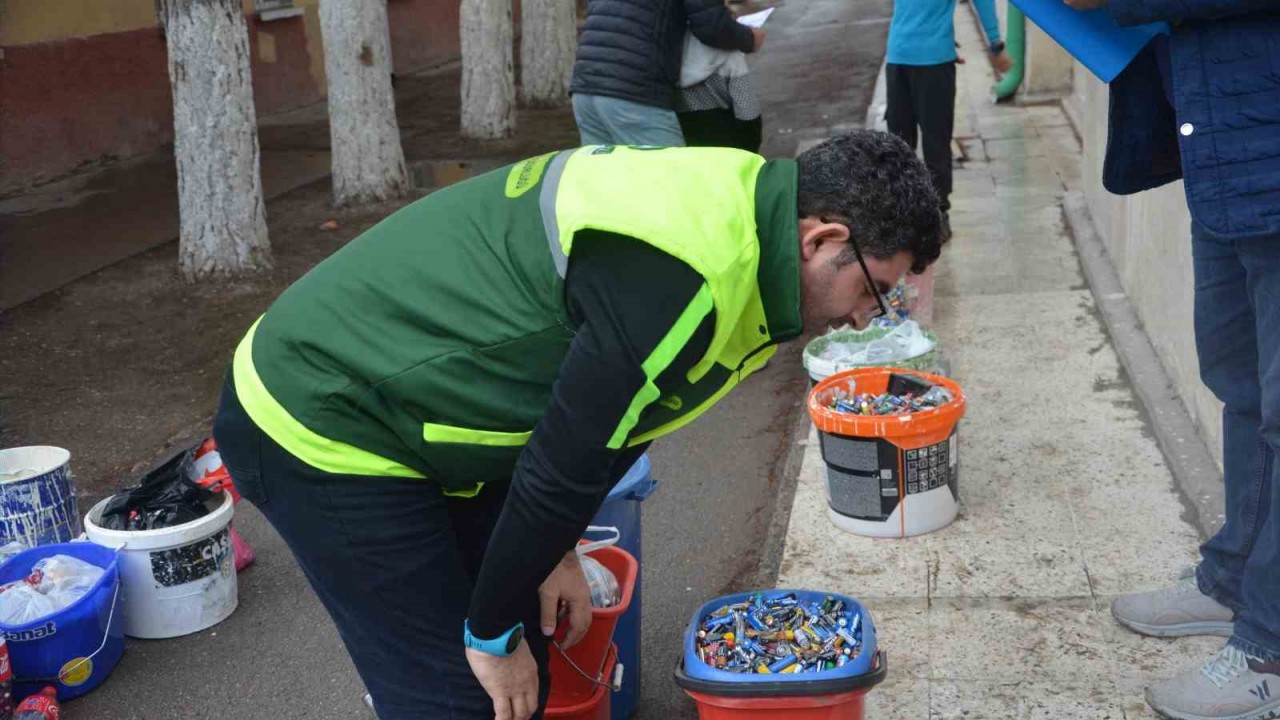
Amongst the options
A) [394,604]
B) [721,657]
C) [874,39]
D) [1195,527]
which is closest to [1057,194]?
[1195,527]

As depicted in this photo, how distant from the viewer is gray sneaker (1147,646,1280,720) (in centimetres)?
289

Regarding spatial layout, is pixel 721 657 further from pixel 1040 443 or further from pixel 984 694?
pixel 1040 443

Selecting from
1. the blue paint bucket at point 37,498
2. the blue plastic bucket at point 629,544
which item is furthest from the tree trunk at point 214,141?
the blue plastic bucket at point 629,544

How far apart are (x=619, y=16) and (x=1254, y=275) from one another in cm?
314

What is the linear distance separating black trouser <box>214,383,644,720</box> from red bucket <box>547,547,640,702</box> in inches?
17.4

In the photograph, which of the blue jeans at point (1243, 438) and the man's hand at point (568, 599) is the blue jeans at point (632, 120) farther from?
the man's hand at point (568, 599)

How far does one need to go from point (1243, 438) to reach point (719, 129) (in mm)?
3018

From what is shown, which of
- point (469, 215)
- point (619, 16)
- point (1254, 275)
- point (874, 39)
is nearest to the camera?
point (469, 215)

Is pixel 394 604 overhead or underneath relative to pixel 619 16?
underneath

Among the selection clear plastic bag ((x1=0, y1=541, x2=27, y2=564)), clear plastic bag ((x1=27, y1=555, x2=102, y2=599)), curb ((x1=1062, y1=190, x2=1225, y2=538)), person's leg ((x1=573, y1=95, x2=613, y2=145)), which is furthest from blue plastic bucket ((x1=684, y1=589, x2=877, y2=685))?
person's leg ((x1=573, y1=95, x2=613, y2=145))

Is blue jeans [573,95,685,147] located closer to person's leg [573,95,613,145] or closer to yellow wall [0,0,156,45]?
person's leg [573,95,613,145]

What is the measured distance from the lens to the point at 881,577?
12.4 ft

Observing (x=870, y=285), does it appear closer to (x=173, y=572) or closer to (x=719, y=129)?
(x=173, y=572)

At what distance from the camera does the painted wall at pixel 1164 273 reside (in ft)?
14.3
